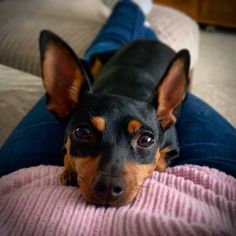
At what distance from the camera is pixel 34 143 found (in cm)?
126

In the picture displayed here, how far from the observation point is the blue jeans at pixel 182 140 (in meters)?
1.21

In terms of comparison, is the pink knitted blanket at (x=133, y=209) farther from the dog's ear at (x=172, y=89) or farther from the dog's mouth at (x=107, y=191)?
the dog's ear at (x=172, y=89)

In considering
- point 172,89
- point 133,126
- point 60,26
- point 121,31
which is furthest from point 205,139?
point 60,26

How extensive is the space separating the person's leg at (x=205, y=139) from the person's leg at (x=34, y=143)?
1.32ft

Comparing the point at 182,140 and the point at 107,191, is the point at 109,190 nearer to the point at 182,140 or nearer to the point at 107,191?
the point at 107,191

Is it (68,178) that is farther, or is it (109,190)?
(68,178)

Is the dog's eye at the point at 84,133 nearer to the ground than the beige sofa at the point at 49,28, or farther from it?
farther from it

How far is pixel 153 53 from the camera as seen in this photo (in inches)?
69.4

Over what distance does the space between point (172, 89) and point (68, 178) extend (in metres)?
0.42

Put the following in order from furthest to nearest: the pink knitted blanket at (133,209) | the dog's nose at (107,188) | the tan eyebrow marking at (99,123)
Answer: the tan eyebrow marking at (99,123), the dog's nose at (107,188), the pink knitted blanket at (133,209)

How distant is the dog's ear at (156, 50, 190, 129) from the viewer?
1.16m

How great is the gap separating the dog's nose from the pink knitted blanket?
3cm

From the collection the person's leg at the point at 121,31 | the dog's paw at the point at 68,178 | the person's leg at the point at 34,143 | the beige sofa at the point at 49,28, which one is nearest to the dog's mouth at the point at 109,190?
the dog's paw at the point at 68,178

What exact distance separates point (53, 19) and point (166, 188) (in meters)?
Result: 1.64
